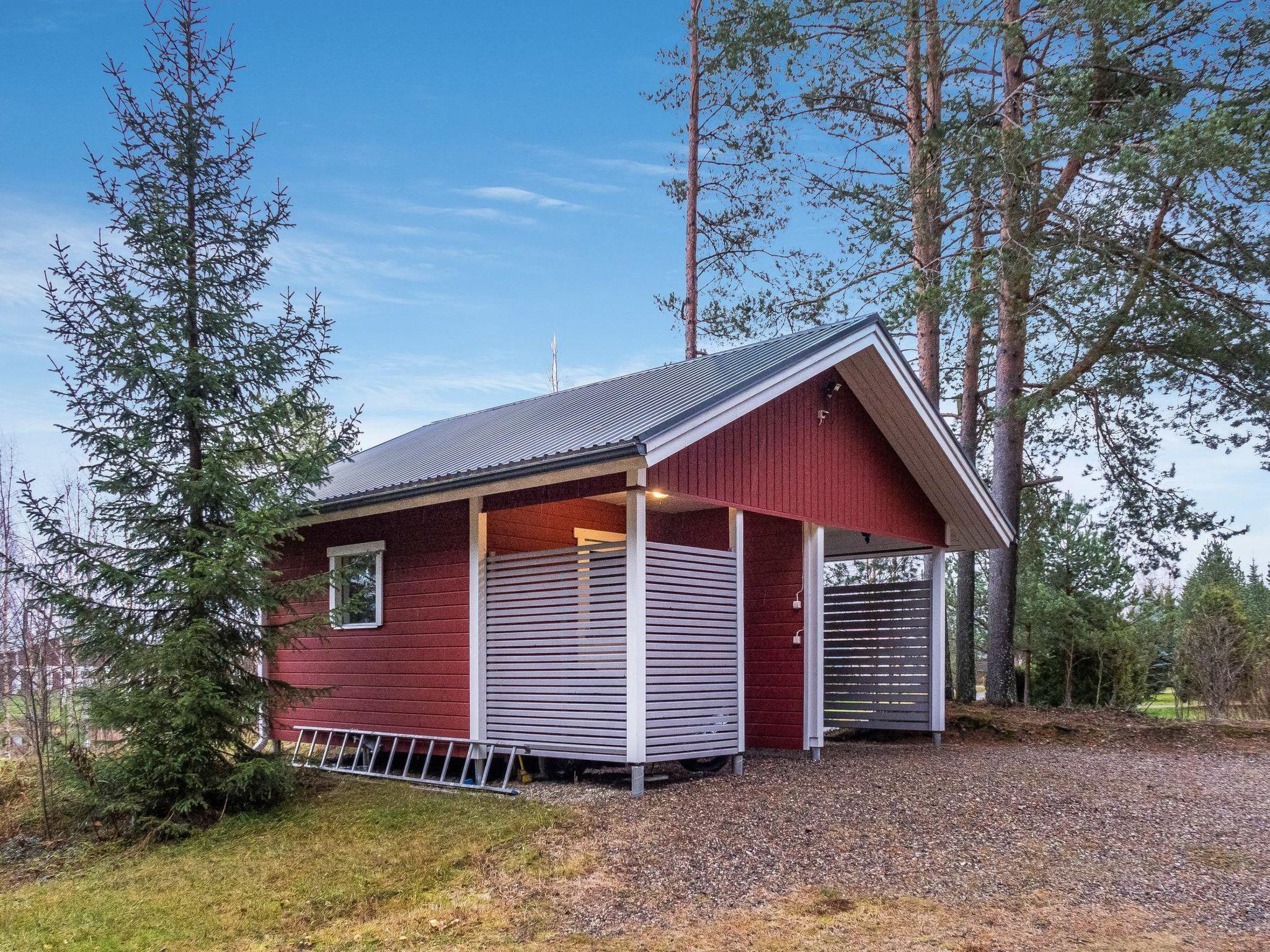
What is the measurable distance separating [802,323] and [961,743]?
7884 mm

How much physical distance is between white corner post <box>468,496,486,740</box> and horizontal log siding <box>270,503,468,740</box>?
101 millimetres

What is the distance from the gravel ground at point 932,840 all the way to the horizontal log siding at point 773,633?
3.30 ft

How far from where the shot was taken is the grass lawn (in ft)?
17.4

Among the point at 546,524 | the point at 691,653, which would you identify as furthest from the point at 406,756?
the point at 691,653

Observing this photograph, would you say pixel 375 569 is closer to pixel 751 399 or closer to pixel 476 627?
pixel 476 627

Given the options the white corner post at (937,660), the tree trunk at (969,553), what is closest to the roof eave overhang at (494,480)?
the white corner post at (937,660)

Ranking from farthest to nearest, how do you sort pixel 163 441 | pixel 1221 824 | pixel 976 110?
1. pixel 976 110
2. pixel 163 441
3. pixel 1221 824

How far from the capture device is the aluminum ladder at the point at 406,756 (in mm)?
8914

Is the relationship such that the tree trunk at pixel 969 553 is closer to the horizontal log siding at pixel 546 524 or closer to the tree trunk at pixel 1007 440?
the tree trunk at pixel 1007 440

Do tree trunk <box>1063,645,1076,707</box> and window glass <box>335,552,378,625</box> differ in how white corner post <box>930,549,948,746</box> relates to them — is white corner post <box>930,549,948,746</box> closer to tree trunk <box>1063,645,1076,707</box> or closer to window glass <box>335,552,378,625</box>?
window glass <box>335,552,378,625</box>

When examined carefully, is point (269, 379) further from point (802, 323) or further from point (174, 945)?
point (802, 323)

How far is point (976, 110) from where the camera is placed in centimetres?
1427

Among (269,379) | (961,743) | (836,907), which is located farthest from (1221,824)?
(269,379)

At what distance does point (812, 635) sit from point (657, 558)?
8.95ft
